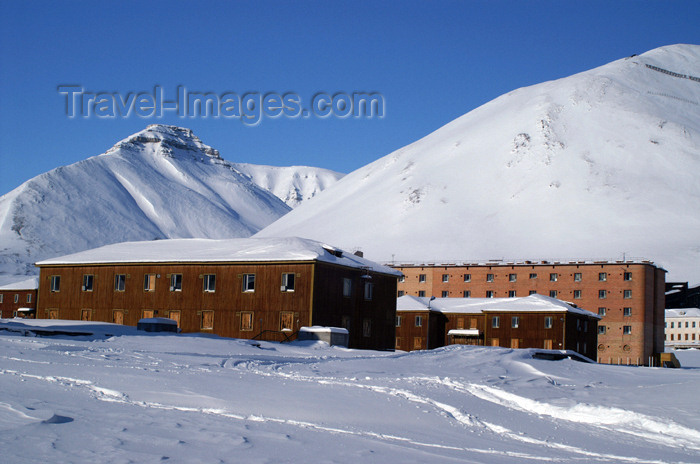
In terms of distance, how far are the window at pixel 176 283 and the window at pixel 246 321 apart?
5347 mm

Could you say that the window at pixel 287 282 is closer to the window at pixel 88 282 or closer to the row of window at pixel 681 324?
the window at pixel 88 282

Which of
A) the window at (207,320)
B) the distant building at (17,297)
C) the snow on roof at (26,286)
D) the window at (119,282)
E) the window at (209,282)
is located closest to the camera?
the window at (207,320)

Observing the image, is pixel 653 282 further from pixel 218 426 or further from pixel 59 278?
pixel 218 426

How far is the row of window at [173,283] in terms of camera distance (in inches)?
1828

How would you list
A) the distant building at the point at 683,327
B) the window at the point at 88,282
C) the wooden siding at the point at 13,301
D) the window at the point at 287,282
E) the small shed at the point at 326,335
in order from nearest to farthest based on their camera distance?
the small shed at the point at 326,335
the window at the point at 287,282
the window at the point at 88,282
the wooden siding at the point at 13,301
the distant building at the point at 683,327

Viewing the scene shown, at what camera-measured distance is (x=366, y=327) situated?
51562 mm

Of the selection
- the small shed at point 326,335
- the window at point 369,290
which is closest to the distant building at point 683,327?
the window at point 369,290

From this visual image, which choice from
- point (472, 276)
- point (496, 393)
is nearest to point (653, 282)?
point (472, 276)

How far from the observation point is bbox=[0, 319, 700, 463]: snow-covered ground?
11078 mm

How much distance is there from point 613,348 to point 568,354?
5050cm

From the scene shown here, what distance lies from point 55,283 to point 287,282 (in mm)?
19687

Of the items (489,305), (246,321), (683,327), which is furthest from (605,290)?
(246,321)

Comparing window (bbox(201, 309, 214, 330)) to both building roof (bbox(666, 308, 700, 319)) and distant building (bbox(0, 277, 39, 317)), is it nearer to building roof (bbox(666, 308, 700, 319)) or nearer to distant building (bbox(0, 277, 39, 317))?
distant building (bbox(0, 277, 39, 317))

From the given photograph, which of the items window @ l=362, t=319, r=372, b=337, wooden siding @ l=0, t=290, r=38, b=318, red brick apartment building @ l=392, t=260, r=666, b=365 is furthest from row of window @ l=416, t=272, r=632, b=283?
window @ l=362, t=319, r=372, b=337
